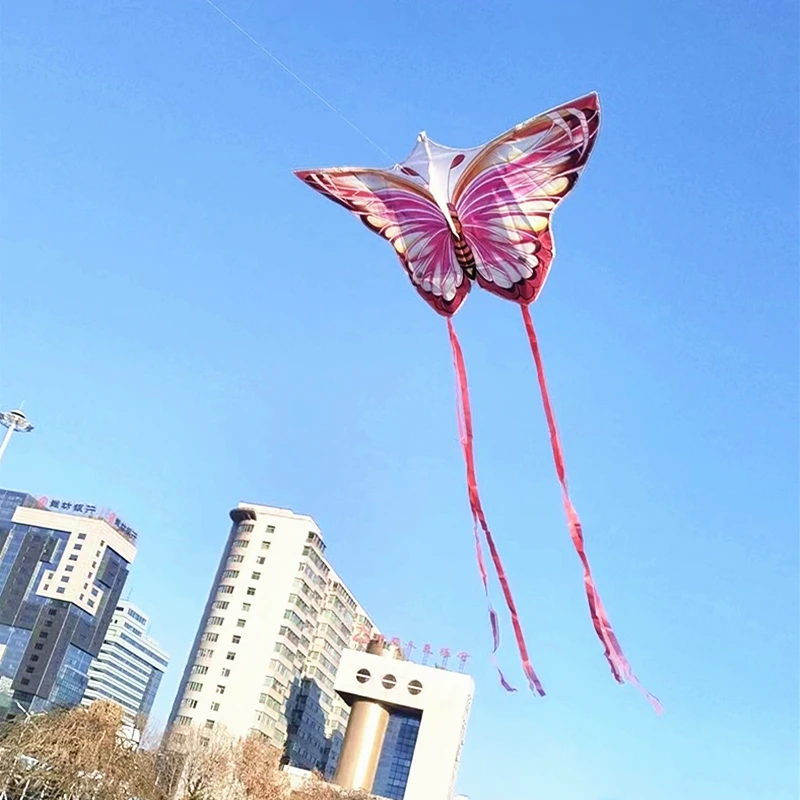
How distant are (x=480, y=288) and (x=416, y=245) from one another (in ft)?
4.07

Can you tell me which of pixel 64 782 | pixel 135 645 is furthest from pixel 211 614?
pixel 135 645

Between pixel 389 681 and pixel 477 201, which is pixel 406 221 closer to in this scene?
pixel 477 201

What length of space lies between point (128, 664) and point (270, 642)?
10124 centimetres

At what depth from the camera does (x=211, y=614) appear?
69.1 meters

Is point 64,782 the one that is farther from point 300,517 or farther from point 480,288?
point 300,517

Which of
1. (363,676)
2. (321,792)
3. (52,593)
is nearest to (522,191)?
(321,792)

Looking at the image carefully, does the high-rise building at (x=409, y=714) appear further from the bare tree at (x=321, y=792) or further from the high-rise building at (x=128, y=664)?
the high-rise building at (x=128, y=664)

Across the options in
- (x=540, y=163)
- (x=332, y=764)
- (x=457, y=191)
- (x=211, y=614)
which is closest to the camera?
(x=540, y=163)

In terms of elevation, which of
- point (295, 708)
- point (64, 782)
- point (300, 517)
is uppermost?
point (300, 517)

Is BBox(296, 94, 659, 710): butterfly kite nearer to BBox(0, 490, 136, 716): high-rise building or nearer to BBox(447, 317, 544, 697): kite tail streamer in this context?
BBox(447, 317, 544, 697): kite tail streamer

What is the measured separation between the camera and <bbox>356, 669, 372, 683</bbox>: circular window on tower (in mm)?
59500

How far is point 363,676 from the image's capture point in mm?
59625

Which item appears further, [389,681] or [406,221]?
[389,681]

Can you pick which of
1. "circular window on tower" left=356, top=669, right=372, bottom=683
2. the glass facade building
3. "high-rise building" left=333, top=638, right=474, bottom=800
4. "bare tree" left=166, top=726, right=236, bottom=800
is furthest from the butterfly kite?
the glass facade building
